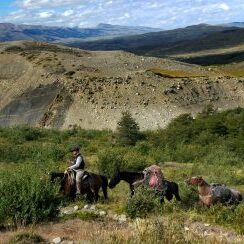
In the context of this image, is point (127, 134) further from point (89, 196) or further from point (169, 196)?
point (169, 196)

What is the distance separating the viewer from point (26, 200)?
10.5m

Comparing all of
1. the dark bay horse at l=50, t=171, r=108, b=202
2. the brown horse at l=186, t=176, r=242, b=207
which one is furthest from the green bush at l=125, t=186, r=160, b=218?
the dark bay horse at l=50, t=171, r=108, b=202

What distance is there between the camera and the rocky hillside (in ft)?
166

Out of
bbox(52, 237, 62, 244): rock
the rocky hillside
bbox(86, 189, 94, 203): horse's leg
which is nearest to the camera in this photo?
bbox(52, 237, 62, 244): rock

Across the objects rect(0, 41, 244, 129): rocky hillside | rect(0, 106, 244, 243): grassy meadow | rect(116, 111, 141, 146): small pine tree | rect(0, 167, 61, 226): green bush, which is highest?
rect(0, 167, 61, 226): green bush

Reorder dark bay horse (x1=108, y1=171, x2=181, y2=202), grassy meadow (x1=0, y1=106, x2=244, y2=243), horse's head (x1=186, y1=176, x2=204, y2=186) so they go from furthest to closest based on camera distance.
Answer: dark bay horse (x1=108, y1=171, x2=181, y2=202)
horse's head (x1=186, y1=176, x2=204, y2=186)
grassy meadow (x1=0, y1=106, x2=244, y2=243)

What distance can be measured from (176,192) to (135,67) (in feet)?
168

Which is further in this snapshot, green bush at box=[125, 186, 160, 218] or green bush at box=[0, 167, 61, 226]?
green bush at box=[125, 186, 160, 218]

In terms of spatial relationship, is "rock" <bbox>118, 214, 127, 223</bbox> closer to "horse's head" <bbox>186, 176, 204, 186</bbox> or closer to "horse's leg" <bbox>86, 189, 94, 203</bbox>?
"horse's head" <bbox>186, 176, 204, 186</bbox>

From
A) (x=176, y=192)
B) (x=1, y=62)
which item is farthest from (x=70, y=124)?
(x=176, y=192)

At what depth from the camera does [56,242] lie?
8914 millimetres

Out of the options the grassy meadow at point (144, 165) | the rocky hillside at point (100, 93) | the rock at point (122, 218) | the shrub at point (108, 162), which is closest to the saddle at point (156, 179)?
the grassy meadow at point (144, 165)

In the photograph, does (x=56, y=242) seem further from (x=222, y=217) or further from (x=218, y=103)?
(x=218, y=103)

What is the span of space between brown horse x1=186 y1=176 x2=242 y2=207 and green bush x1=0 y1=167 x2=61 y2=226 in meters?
3.27
